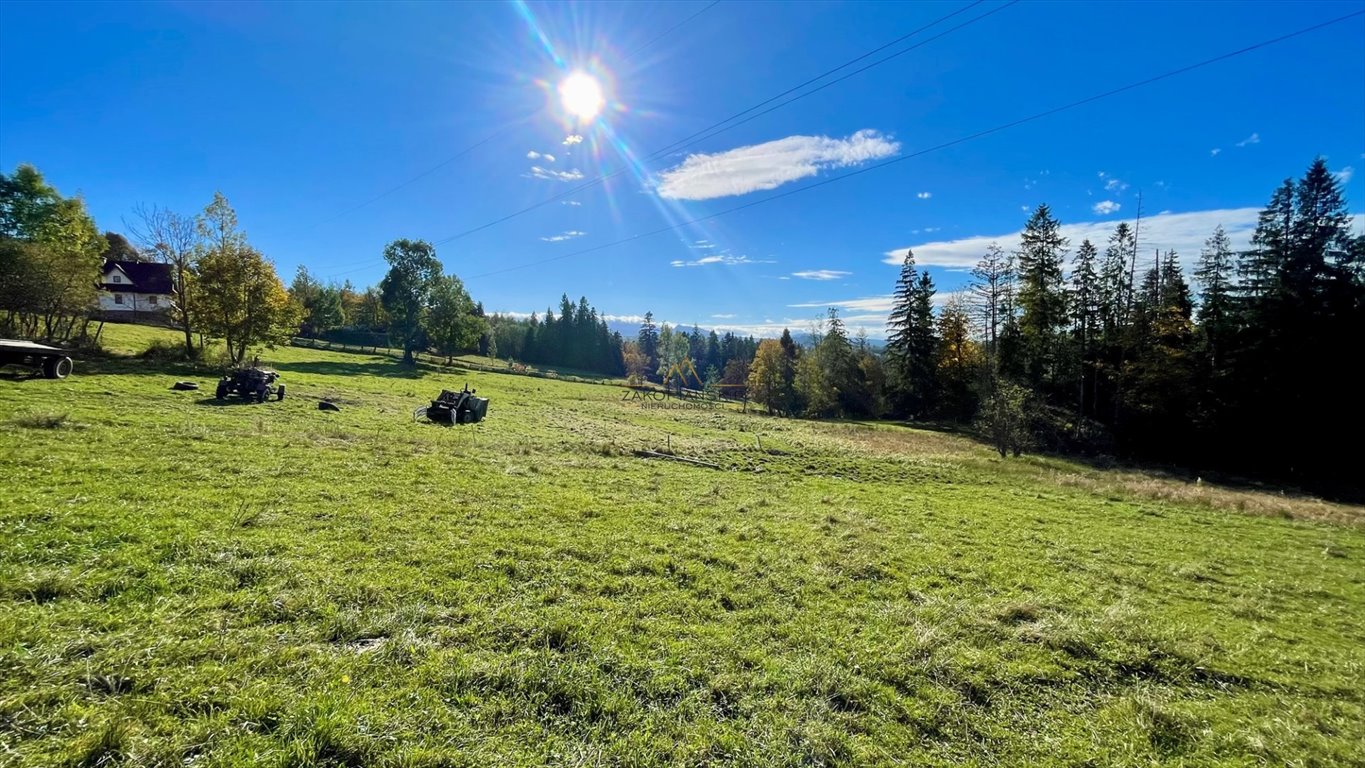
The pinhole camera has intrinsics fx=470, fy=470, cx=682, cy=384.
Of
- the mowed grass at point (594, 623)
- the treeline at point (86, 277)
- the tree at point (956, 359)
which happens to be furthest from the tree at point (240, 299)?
the tree at point (956, 359)

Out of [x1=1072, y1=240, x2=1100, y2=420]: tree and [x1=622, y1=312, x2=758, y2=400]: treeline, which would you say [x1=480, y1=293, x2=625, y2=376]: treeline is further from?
[x1=1072, y1=240, x2=1100, y2=420]: tree

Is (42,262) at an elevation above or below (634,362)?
above

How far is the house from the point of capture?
1881 inches

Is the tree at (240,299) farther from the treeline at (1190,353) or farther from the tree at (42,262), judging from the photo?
the treeline at (1190,353)

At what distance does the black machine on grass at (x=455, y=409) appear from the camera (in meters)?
23.3

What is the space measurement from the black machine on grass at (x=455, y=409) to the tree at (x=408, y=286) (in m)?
35.5

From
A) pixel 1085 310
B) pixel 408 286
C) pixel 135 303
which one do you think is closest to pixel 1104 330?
pixel 1085 310

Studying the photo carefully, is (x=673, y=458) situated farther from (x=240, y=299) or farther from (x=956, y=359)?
(x=956, y=359)

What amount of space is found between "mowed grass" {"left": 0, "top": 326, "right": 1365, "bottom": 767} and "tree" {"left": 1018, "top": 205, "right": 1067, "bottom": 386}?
31463 millimetres

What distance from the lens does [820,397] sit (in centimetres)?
5766

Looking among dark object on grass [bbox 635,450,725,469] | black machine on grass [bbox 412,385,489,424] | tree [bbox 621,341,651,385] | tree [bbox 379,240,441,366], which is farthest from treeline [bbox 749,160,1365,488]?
tree [bbox 621,341,651,385]

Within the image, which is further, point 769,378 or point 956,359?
point 769,378

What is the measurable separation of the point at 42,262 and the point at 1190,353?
235 ft

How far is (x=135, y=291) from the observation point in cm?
5072
